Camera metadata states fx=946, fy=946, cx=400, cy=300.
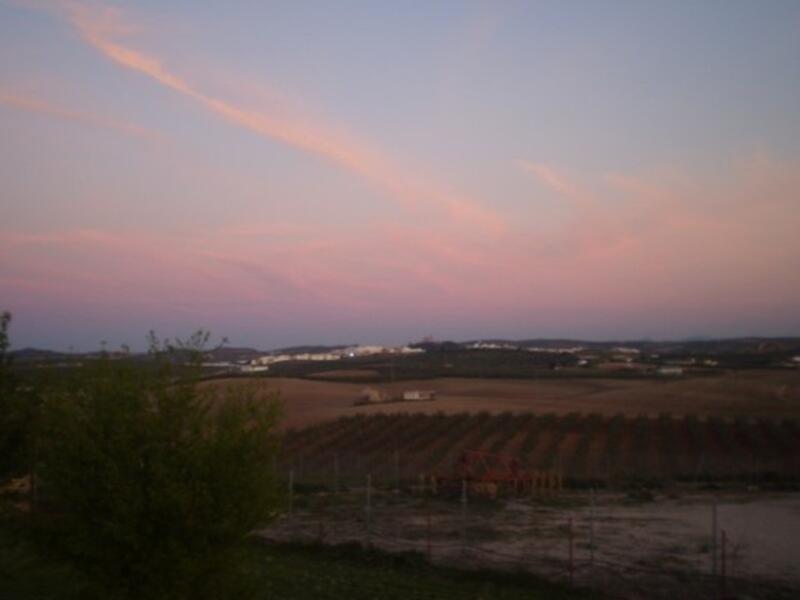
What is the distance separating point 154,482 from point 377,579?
974cm

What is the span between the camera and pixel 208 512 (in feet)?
33.6

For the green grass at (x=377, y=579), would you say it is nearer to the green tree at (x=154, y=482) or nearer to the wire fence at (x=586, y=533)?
the wire fence at (x=586, y=533)

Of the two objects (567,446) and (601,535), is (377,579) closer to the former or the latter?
(601,535)

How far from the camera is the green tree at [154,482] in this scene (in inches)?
401

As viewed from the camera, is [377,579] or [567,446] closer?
[377,579]

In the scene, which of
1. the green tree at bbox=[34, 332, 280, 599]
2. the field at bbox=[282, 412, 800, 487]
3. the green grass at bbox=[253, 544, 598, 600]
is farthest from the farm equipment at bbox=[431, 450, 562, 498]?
the green tree at bbox=[34, 332, 280, 599]

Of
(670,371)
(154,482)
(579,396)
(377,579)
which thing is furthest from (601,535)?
(670,371)

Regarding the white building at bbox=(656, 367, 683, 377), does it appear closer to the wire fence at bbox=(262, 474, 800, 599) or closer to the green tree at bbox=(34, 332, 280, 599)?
the wire fence at bbox=(262, 474, 800, 599)

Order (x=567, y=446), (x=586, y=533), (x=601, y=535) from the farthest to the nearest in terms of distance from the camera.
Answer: (x=567, y=446), (x=586, y=533), (x=601, y=535)

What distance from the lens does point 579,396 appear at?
93500mm

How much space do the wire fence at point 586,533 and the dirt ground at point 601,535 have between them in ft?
0.11

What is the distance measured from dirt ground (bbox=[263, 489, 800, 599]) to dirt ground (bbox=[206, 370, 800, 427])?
31.5 meters

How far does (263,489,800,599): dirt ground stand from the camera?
20.0m

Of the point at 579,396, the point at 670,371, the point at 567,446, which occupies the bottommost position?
the point at 567,446
